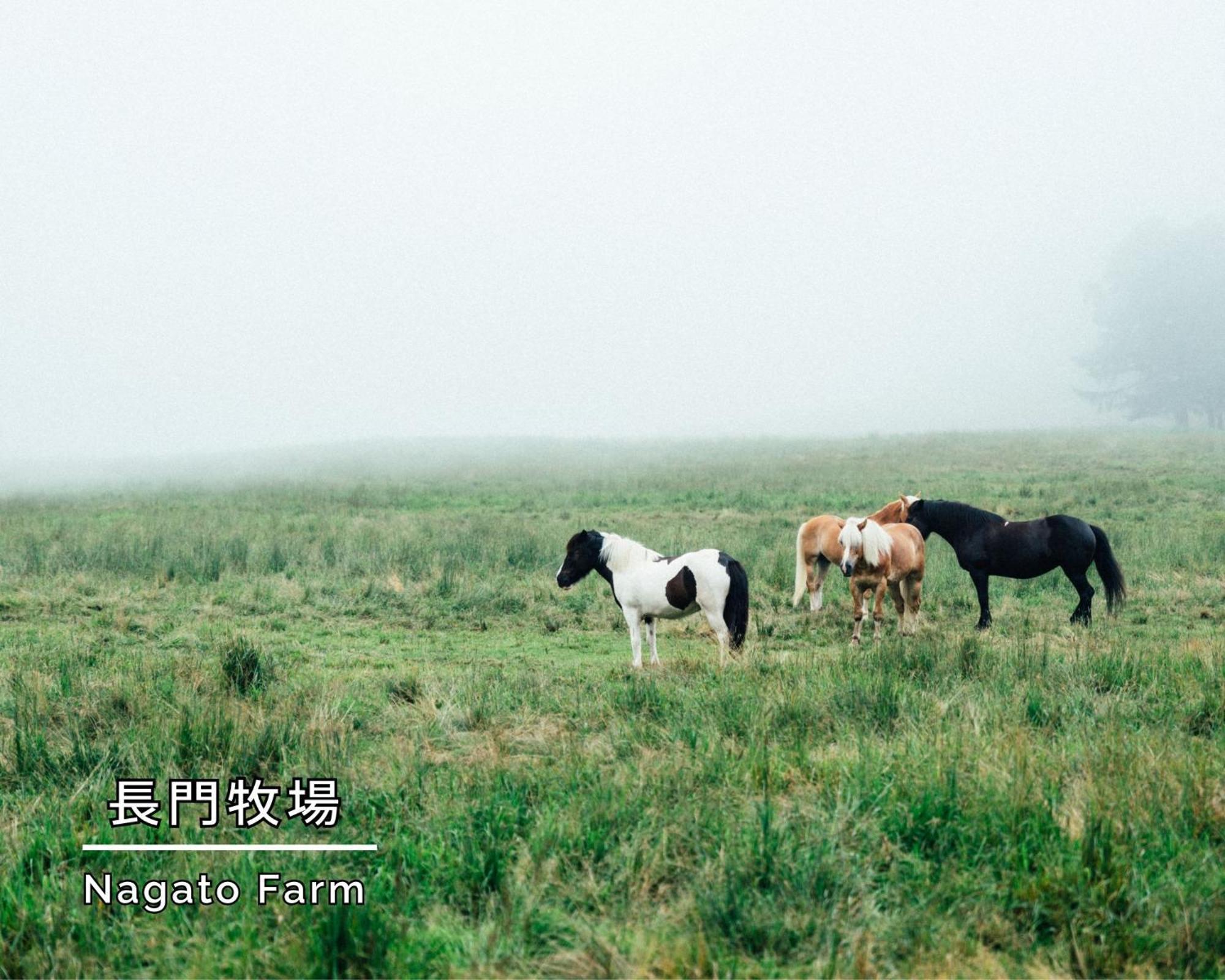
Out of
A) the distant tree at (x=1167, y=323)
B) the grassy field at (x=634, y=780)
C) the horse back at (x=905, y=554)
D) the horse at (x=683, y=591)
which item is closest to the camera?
the grassy field at (x=634, y=780)

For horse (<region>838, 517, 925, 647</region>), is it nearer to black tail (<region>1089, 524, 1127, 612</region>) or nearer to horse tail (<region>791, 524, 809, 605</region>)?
horse tail (<region>791, 524, 809, 605</region>)

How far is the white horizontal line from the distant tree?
7989cm

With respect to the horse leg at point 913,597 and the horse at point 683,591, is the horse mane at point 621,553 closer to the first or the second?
the horse at point 683,591

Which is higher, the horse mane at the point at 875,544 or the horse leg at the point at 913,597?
the horse mane at the point at 875,544

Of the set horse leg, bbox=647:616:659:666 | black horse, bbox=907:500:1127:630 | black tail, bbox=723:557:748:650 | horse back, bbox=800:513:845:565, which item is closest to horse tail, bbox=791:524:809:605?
horse back, bbox=800:513:845:565

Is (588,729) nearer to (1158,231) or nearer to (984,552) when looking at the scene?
(984,552)

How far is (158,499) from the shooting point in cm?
2823

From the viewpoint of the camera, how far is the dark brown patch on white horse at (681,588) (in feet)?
27.1

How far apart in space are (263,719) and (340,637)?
15.6ft

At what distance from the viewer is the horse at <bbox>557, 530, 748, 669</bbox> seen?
8.25 meters

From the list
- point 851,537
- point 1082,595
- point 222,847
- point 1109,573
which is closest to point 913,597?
point 851,537

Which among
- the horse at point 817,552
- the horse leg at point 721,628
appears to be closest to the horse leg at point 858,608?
the horse at point 817,552

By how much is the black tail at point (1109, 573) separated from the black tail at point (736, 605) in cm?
484

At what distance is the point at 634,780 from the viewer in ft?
15.0
